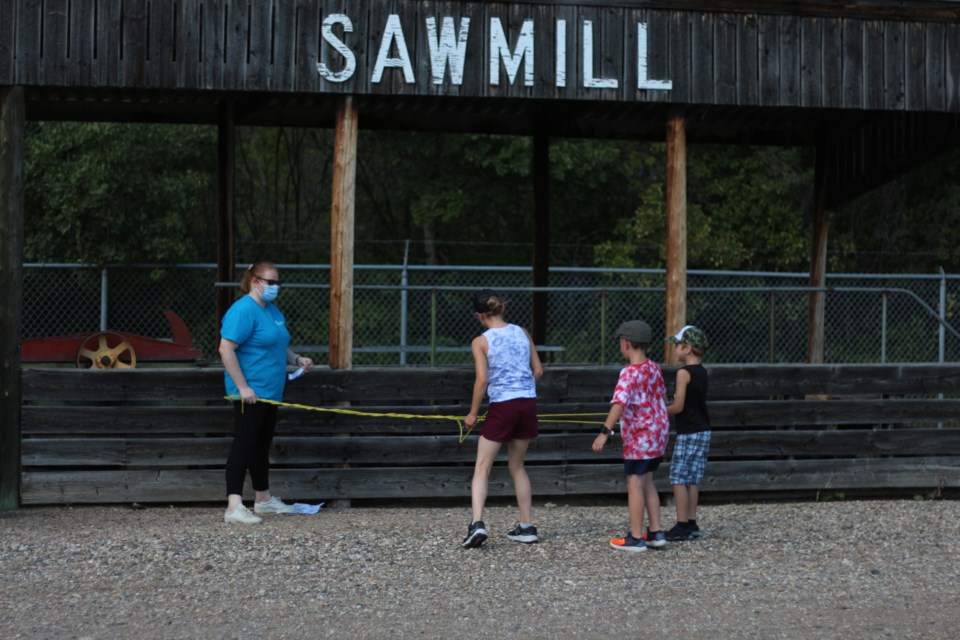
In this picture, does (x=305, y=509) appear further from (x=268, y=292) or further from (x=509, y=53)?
(x=509, y=53)

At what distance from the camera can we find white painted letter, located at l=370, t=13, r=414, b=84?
11000 mm

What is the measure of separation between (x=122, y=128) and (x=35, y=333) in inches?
203

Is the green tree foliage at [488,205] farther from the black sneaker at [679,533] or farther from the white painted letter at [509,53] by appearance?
the black sneaker at [679,533]

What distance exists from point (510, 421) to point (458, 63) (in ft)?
11.5

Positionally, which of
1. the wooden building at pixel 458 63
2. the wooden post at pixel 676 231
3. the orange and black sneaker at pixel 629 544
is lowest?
the orange and black sneaker at pixel 629 544

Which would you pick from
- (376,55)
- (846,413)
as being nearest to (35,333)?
(376,55)

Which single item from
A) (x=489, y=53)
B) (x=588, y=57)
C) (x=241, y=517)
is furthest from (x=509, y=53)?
(x=241, y=517)

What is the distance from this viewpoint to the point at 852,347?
19.5 meters

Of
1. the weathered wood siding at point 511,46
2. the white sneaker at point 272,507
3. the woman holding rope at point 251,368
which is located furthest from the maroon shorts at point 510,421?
the weathered wood siding at point 511,46

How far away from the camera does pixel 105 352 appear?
13969 millimetres

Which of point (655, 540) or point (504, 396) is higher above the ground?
point (504, 396)

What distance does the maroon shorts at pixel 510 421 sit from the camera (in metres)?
8.92

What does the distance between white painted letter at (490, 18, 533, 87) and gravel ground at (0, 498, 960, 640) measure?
352 centimetres

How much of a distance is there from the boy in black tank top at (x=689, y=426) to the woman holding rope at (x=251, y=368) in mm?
2899
